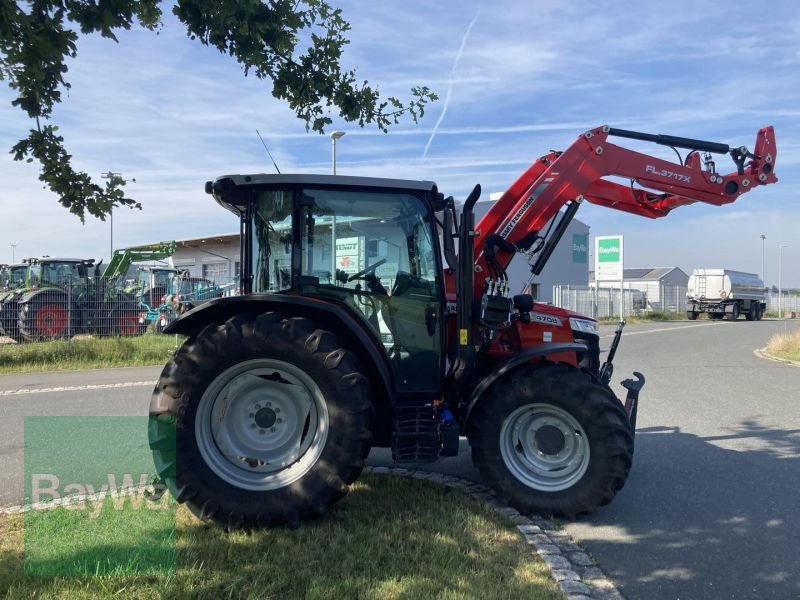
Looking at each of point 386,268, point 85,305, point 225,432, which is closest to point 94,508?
point 225,432

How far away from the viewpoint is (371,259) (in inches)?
193

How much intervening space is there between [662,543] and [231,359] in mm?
3088

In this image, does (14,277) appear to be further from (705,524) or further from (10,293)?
(705,524)

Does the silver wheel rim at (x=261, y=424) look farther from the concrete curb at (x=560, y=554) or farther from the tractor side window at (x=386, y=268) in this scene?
the concrete curb at (x=560, y=554)

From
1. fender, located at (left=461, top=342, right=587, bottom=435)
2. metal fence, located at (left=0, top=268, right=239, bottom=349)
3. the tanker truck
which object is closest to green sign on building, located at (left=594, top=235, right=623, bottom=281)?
the tanker truck

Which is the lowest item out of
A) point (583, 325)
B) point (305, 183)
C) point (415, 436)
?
point (415, 436)

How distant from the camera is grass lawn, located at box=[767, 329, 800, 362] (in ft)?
53.5

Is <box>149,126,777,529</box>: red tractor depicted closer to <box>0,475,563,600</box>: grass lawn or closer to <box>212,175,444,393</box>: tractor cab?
<box>212,175,444,393</box>: tractor cab

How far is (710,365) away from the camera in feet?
48.7

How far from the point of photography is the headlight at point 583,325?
571cm

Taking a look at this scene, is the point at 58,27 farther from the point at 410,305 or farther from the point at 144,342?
the point at 144,342

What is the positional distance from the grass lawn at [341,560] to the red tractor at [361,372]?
0.26 meters

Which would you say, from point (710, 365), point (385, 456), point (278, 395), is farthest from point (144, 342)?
point (710, 365)

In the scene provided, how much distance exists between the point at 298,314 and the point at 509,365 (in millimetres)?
1564
